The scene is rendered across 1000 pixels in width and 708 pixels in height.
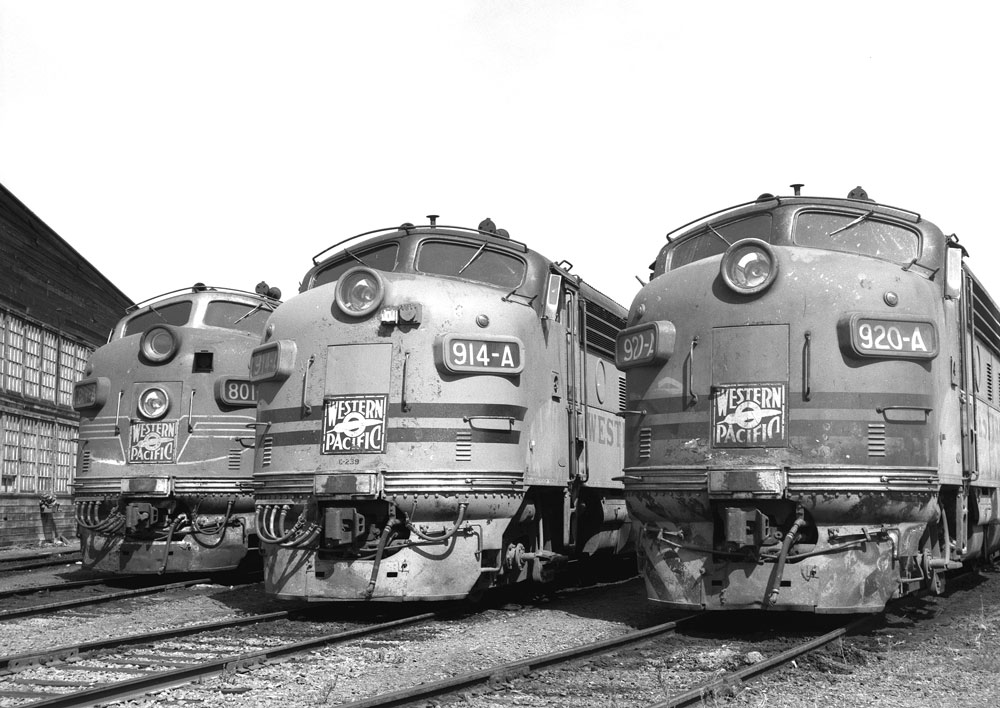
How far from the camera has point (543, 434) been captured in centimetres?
1138

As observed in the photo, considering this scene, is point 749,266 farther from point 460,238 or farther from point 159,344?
point 159,344

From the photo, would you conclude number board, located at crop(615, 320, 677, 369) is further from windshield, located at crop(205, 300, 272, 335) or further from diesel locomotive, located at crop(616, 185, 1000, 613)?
windshield, located at crop(205, 300, 272, 335)

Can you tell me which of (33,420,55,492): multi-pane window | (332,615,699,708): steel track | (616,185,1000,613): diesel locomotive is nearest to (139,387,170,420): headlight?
(616,185,1000,613): diesel locomotive

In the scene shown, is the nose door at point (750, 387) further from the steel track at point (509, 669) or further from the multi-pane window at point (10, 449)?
the multi-pane window at point (10, 449)

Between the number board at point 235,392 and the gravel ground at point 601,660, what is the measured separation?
11.1ft

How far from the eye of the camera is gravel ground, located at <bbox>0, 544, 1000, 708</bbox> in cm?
702

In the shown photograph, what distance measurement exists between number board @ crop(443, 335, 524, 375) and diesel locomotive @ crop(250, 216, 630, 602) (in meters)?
0.01

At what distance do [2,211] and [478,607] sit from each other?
1720cm

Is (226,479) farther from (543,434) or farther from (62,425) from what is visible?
(62,425)

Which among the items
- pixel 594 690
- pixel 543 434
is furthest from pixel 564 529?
pixel 594 690

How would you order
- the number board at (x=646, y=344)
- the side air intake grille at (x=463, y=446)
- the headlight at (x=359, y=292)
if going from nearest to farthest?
the number board at (x=646, y=344)
the side air intake grille at (x=463, y=446)
the headlight at (x=359, y=292)

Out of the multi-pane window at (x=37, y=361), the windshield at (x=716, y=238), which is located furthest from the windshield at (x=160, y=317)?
the multi-pane window at (x=37, y=361)

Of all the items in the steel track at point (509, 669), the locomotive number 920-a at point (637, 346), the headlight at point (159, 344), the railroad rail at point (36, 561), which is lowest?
the railroad rail at point (36, 561)

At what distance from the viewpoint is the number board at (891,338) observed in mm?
8977
